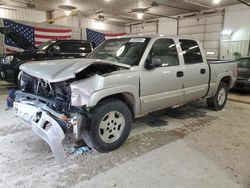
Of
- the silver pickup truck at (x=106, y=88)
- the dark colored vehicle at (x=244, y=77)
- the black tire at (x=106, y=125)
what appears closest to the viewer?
the silver pickup truck at (x=106, y=88)

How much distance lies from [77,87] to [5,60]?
5540 millimetres

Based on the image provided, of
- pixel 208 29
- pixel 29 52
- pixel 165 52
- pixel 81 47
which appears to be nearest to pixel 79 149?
pixel 165 52

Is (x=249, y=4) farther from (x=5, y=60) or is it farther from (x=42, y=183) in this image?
(x=42, y=183)

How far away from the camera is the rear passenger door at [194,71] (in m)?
4.22

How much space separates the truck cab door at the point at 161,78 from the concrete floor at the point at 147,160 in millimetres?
600

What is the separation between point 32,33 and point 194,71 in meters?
8.87

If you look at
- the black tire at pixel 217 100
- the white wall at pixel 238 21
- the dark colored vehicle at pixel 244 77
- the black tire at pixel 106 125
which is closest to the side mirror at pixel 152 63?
the black tire at pixel 106 125

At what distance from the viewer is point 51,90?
3.09 metres

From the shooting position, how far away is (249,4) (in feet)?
41.3

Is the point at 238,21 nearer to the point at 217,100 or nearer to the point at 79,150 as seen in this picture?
the point at 217,100

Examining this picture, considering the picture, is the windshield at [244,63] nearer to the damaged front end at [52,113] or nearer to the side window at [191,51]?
the side window at [191,51]

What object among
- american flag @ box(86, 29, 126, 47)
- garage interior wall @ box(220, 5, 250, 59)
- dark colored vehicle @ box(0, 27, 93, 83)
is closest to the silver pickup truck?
dark colored vehicle @ box(0, 27, 93, 83)

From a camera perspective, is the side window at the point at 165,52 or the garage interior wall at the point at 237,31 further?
the garage interior wall at the point at 237,31

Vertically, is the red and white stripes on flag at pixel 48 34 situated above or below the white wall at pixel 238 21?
below
